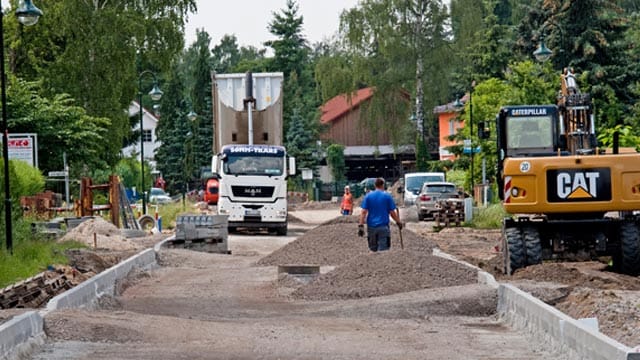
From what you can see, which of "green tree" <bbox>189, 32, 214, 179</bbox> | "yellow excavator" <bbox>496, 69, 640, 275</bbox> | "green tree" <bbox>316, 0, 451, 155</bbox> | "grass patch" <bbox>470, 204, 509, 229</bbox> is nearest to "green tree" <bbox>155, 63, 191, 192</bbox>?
"green tree" <bbox>189, 32, 214, 179</bbox>

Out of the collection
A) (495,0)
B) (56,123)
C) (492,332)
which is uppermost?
(495,0)

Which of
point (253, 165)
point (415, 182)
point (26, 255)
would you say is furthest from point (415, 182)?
point (26, 255)

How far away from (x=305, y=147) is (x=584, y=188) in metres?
71.9

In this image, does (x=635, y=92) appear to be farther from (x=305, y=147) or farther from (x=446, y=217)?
(x=305, y=147)

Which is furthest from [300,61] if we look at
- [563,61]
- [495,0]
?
[563,61]

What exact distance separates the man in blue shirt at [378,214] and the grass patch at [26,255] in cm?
565

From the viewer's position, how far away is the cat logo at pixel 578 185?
18.5 metres

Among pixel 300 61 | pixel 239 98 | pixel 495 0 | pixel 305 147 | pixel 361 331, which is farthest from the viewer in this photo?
pixel 300 61

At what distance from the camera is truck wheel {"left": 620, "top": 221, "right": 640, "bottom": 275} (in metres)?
18.8

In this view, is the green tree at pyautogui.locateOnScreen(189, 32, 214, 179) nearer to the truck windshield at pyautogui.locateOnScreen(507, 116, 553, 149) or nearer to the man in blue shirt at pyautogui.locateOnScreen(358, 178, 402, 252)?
the man in blue shirt at pyautogui.locateOnScreen(358, 178, 402, 252)

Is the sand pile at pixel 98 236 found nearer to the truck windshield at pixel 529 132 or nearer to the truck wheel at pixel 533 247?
the truck windshield at pixel 529 132

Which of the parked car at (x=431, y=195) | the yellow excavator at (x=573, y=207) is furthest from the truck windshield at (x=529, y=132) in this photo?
the parked car at (x=431, y=195)

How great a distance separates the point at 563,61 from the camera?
50.1 metres

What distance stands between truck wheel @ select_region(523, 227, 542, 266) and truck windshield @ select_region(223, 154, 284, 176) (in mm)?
21766
